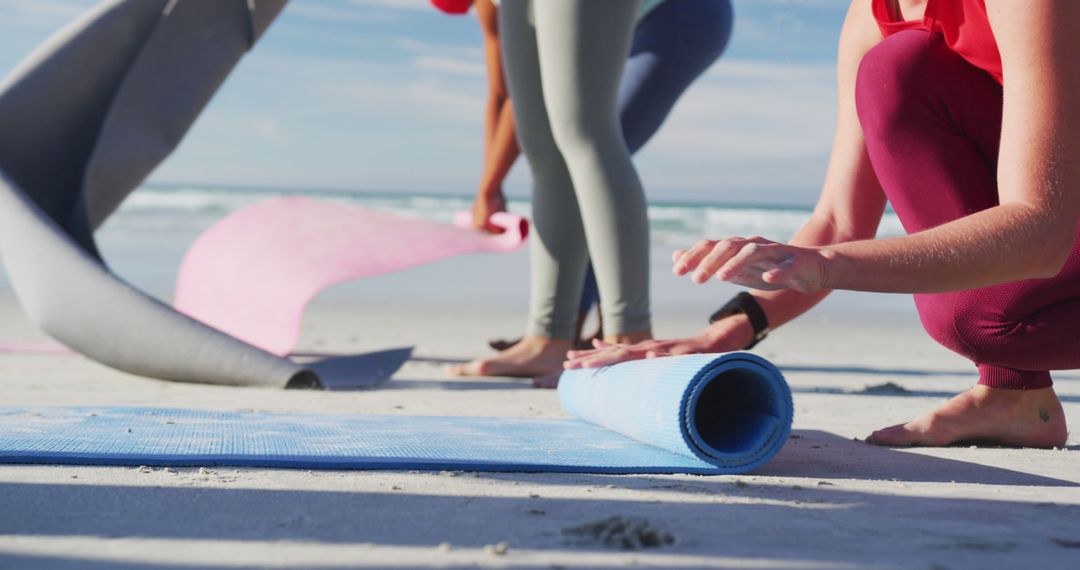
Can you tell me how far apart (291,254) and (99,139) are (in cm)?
75

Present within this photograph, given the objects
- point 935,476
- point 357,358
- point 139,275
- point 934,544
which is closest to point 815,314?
point 357,358

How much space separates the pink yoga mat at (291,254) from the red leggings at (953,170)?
6.11 feet

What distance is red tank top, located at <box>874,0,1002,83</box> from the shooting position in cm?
180

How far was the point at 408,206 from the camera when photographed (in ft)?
81.6

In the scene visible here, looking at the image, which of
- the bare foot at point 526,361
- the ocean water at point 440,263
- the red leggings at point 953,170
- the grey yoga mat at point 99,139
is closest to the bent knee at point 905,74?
the red leggings at point 953,170

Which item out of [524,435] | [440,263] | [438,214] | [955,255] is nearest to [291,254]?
[524,435]

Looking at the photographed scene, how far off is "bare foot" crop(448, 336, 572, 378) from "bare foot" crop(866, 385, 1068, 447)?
4.66ft

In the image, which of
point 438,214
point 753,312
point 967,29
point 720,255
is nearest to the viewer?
point 720,255

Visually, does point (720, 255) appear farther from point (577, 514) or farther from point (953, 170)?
point (953, 170)

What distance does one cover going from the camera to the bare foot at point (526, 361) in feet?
10.8

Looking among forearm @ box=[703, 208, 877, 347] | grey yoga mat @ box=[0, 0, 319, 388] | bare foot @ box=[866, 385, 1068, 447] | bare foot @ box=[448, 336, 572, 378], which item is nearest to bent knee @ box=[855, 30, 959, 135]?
forearm @ box=[703, 208, 877, 347]

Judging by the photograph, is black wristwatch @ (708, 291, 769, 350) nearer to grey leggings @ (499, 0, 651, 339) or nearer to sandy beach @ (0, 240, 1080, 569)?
sandy beach @ (0, 240, 1080, 569)

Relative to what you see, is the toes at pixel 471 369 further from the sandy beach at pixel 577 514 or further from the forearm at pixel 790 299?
the forearm at pixel 790 299

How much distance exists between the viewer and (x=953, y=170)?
1947 millimetres
